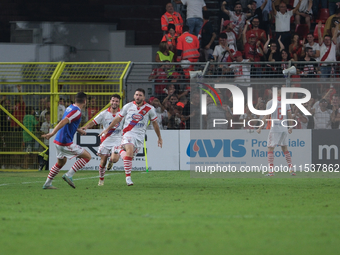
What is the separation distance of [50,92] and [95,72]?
5.00ft

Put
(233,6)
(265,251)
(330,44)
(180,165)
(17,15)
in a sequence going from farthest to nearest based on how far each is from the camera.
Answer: (17,15) → (233,6) → (330,44) → (180,165) → (265,251)

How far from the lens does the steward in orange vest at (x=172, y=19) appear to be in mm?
19172

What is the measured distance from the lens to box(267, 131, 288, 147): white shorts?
13734 millimetres

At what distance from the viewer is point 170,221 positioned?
6.02 metres

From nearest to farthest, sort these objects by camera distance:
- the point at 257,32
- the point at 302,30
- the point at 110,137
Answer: the point at 110,137 < the point at 257,32 < the point at 302,30

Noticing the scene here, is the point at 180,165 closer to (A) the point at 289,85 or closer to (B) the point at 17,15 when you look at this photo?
(A) the point at 289,85

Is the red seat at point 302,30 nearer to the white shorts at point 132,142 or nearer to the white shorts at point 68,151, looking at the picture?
the white shorts at point 132,142

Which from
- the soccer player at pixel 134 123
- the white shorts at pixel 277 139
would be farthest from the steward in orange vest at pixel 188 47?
the soccer player at pixel 134 123

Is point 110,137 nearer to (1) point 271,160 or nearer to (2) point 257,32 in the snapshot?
(1) point 271,160

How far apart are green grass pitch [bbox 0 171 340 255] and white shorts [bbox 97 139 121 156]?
1.79m

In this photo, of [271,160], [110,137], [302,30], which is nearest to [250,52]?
[302,30]

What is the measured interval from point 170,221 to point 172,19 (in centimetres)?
1417

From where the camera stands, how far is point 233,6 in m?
20.3

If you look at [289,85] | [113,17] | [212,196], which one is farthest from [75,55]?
[212,196]
